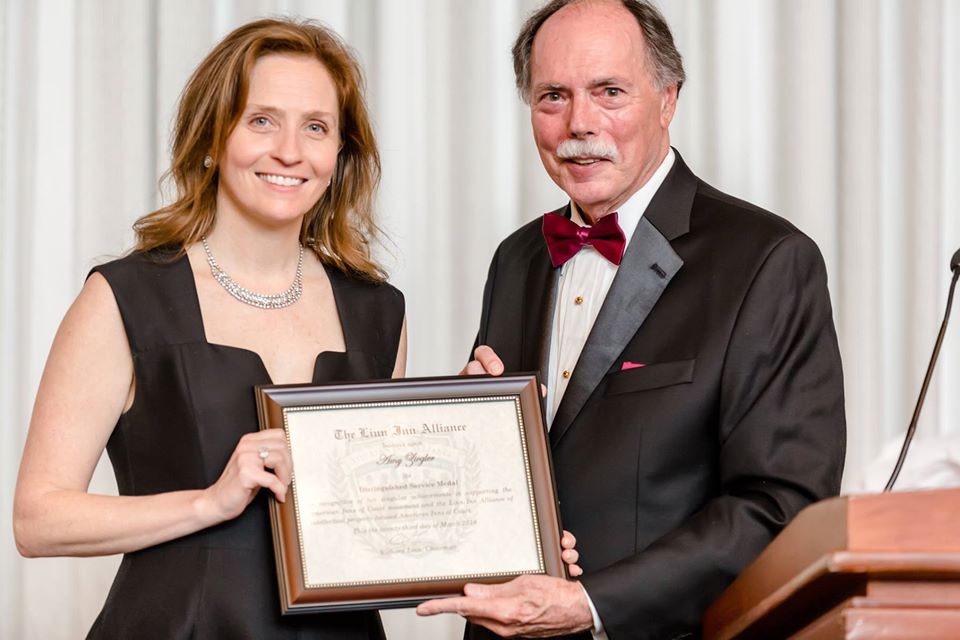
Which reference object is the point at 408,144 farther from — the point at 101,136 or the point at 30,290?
the point at 30,290

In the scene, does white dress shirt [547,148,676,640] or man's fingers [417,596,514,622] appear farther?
white dress shirt [547,148,676,640]

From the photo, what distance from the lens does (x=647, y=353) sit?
Answer: 2537 mm

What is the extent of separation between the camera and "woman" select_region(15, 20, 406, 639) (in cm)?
240

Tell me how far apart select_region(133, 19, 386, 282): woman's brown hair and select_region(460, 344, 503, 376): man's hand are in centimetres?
34

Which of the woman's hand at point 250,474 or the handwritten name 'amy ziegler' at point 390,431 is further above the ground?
the handwritten name 'amy ziegler' at point 390,431

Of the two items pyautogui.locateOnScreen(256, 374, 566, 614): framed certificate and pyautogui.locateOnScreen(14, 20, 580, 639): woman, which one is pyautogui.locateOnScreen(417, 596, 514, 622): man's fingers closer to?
pyautogui.locateOnScreen(256, 374, 566, 614): framed certificate

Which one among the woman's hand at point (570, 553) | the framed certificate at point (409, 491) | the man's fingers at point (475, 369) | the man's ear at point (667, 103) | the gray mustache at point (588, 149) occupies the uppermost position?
the man's ear at point (667, 103)

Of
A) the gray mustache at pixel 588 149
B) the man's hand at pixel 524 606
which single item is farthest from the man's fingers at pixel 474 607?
the gray mustache at pixel 588 149

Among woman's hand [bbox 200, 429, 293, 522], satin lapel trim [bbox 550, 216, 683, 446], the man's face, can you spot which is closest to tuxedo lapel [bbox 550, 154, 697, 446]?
satin lapel trim [bbox 550, 216, 683, 446]

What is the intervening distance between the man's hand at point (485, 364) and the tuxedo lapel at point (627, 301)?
0.51 feet

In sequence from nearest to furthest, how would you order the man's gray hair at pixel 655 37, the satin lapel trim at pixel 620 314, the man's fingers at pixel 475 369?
the satin lapel trim at pixel 620 314 < the man's fingers at pixel 475 369 < the man's gray hair at pixel 655 37

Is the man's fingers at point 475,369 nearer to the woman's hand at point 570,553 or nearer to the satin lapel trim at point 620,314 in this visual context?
the satin lapel trim at point 620,314

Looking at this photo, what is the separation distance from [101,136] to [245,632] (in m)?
2.02

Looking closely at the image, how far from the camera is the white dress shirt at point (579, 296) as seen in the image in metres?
2.71
